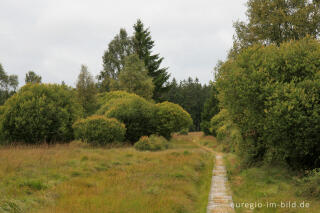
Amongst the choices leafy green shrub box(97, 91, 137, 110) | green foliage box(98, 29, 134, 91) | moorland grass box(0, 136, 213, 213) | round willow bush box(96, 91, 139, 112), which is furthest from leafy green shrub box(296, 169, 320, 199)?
green foliage box(98, 29, 134, 91)

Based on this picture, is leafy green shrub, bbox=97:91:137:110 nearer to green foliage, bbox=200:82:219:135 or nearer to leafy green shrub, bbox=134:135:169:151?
leafy green shrub, bbox=134:135:169:151

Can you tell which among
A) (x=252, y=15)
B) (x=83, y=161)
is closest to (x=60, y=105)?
(x=83, y=161)

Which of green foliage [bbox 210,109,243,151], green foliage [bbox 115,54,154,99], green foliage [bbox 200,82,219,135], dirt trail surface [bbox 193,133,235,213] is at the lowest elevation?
dirt trail surface [bbox 193,133,235,213]

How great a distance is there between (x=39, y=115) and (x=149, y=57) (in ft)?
100

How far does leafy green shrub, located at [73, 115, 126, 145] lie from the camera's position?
20391mm

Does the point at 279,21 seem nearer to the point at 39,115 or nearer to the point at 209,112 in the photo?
the point at 39,115

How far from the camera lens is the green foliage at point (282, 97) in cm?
962

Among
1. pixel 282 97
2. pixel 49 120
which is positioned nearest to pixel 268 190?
pixel 282 97

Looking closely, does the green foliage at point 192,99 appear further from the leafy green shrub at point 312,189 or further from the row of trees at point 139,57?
the leafy green shrub at point 312,189

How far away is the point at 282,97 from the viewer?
32.7 ft

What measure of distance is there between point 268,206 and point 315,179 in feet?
7.14

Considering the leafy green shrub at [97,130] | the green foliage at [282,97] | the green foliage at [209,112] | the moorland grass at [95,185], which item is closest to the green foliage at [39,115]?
the leafy green shrub at [97,130]

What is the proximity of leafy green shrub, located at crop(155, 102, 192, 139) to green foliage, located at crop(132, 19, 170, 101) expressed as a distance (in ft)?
59.7

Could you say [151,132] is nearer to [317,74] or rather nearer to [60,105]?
[60,105]
